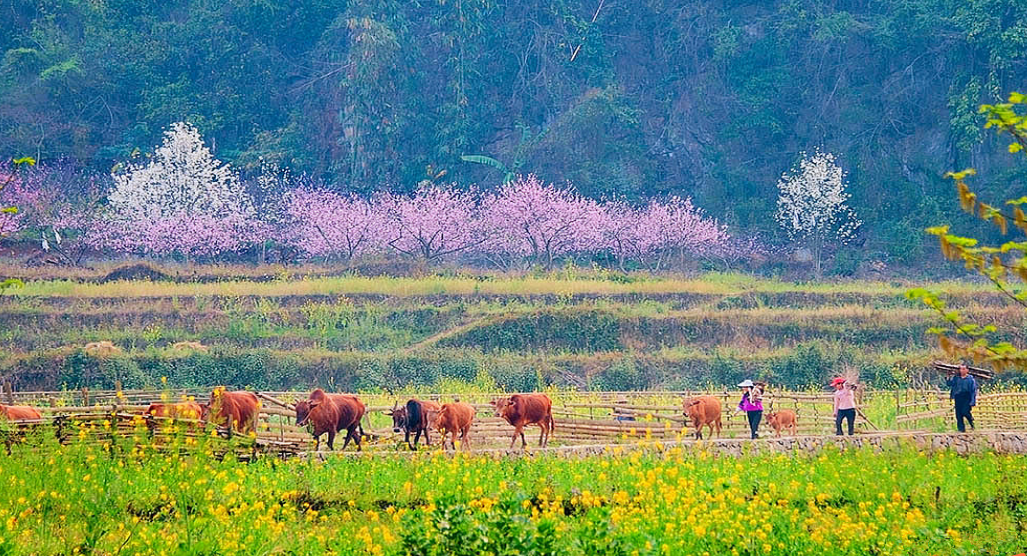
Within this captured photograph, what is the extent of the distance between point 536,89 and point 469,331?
28.4m

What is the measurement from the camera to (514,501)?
9.58 meters

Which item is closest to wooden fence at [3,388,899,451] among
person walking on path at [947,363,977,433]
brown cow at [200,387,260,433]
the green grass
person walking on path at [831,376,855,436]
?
brown cow at [200,387,260,433]

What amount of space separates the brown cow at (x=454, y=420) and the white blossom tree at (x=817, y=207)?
3479 centimetres

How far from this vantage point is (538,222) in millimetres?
51219

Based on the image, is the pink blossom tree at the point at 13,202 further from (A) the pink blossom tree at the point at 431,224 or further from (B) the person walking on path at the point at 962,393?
(B) the person walking on path at the point at 962,393

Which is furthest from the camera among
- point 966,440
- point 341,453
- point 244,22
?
point 244,22

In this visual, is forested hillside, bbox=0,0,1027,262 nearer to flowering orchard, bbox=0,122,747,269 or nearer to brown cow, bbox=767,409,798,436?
flowering orchard, bbox=0,122,747,269

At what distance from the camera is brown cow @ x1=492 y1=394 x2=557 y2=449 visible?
773 inches

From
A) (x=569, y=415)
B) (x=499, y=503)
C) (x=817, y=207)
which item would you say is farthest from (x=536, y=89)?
(x=499, y=503)

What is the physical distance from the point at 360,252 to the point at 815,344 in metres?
25.2

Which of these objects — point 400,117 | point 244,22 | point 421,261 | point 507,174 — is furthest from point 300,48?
point 421,261

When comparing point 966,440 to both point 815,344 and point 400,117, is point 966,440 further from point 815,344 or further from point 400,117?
point 400,117

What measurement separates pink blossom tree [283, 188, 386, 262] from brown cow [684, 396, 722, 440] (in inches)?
1213

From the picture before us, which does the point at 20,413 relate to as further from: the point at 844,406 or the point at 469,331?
the point at 469,331
